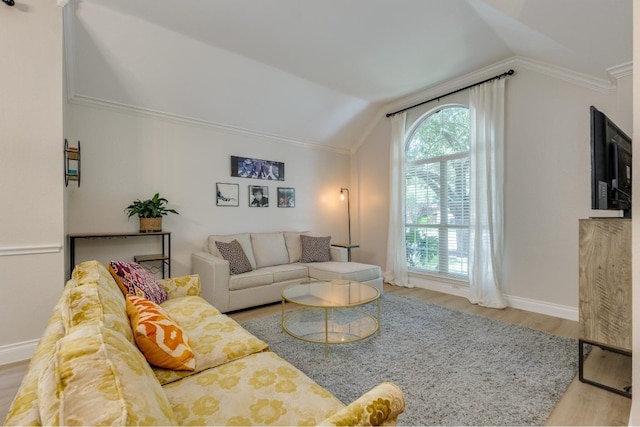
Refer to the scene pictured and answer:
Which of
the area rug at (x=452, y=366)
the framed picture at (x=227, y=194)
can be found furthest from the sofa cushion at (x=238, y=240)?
the area rug at (x=452, y=366)

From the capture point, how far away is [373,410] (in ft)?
2.89

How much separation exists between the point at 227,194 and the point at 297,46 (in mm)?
2164

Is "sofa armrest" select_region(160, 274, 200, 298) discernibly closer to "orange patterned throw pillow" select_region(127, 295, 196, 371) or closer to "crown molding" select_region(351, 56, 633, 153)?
"orange patterned throw pillow" select_region(127, 295, 196, 371)

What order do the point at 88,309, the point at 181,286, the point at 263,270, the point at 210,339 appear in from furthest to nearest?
the point at 263,270 → the point at 181,286 → the point at 210,339 → the point at 88,309

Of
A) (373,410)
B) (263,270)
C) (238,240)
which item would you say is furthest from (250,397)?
(238,240)

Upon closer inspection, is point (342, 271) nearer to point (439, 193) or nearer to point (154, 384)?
point (439, 193)

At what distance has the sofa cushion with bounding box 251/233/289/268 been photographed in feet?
13.3

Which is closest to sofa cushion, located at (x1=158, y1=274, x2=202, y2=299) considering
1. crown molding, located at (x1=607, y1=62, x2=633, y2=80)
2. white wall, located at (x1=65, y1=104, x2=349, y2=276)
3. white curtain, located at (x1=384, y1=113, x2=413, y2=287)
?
white wall, located at (x1=65, y1=104, x2=349, y2=276)

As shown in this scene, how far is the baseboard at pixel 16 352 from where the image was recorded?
2205 mm

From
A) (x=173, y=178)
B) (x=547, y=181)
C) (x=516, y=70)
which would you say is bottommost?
(x=547, y=181)

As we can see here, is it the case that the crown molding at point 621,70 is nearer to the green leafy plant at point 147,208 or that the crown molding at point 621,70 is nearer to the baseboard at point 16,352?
the green leafy plant at point 147,208

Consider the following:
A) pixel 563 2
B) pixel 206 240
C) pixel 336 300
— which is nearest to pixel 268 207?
pixel 206 240

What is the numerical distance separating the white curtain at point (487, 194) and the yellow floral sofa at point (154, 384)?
9.93 feet

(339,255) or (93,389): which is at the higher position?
(93,389)
